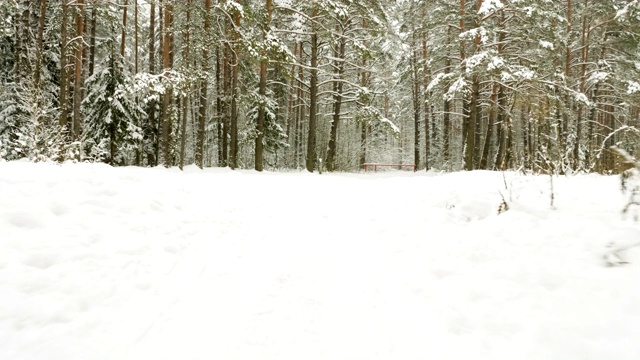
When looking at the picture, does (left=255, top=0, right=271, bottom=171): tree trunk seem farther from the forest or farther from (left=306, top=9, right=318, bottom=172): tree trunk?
(left=306, top=9, right=318, bottom=172): tree trunk

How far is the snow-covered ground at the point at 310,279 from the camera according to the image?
243 centimetres

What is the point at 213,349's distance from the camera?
252 centimetres

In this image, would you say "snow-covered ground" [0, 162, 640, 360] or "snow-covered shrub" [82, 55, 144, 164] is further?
"snow-covered shrub" [82, 55, 144, 164]

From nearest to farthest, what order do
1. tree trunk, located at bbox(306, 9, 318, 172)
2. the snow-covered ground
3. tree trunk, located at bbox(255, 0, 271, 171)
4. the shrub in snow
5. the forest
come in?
1. the snow-covered ground
2. the shrub in snow
3. the forest
4. tree trunk, located at bbox(255, 0, 271, 171)
5. tree trunk, located at bbox(306, 9, 318, 172)

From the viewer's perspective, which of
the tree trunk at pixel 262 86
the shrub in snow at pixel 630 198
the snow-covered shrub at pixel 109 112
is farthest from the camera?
the snow-covered shrub at pixel 109 112

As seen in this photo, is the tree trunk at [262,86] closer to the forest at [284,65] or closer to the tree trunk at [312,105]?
the forest at [284,65]

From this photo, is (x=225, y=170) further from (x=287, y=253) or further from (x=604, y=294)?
(x=604, y=294)

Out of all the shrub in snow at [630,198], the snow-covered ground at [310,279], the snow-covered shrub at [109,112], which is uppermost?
the snow-covered shrub at [109,112]

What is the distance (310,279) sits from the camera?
3838 millimetres

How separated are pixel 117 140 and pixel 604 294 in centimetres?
1976

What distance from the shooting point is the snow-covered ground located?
2.43 metres

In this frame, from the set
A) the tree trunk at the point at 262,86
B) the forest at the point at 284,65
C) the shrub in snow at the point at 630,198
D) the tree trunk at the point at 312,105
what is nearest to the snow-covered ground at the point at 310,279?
the shrub in snow at the point at 630,198

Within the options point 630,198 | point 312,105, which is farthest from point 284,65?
point 630,198

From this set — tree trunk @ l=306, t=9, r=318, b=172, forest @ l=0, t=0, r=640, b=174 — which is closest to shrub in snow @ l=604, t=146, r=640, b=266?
forest @ l=0, t=0, r=640, b=174
